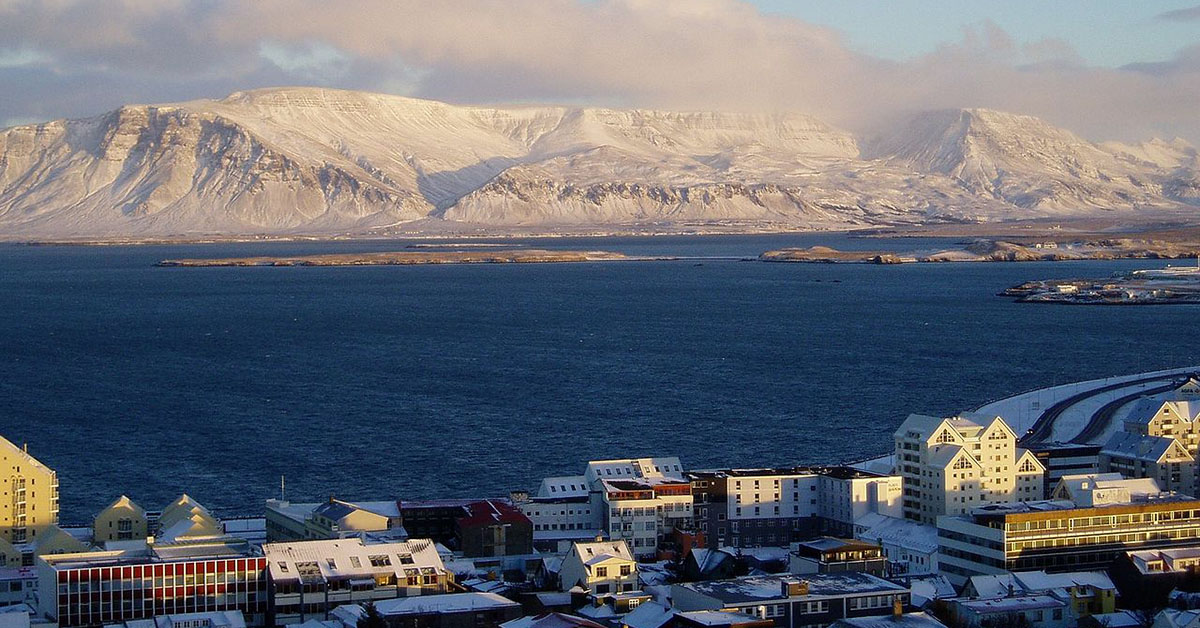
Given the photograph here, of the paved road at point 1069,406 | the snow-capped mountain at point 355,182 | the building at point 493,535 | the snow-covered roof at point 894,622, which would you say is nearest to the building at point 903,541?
Answer: the snow-covered roof at point 894,622

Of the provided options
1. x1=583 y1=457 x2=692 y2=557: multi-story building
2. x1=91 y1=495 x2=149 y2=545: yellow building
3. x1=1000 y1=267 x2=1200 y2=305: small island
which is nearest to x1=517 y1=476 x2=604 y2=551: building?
x1=583 y1=457 x2=692 y2=557: multi-story building

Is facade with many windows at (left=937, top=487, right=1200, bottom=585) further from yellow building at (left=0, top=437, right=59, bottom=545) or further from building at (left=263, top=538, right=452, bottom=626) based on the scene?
yellow building at (left=0, top=437, right=59, bottom=545)

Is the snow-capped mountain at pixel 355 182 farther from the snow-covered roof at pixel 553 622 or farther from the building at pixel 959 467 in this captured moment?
the snow-covered roof at pixel 553 622

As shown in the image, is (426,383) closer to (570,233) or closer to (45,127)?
(570,233)

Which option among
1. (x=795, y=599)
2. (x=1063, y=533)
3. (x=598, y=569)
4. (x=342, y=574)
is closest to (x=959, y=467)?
(x=1063, y=533)

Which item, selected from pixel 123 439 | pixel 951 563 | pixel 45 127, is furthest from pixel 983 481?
pixel 45 127
